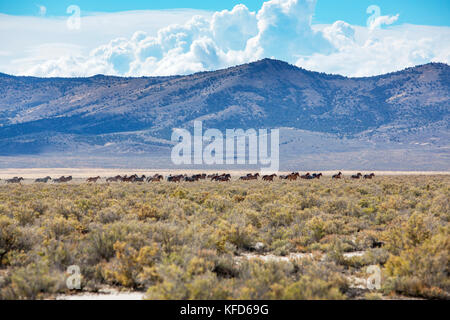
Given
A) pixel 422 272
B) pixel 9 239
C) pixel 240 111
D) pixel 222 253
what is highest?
pixel 240 111

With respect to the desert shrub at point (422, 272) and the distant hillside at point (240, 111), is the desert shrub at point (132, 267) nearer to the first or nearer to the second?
the desert shrub at point (422, 272)

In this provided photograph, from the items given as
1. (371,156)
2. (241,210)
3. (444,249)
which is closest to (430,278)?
(444,249)

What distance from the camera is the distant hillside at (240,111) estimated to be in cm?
12312

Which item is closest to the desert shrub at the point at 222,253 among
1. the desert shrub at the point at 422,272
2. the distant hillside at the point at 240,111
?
the desert shrub at the point at 422,272

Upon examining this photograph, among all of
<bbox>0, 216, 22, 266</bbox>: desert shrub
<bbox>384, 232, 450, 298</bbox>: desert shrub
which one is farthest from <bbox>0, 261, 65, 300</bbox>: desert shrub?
<bbox>384, 232, 450, 298</bbox>: desert shrub

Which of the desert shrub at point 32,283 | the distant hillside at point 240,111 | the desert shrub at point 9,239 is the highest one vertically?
the distant hillside at point 240,111

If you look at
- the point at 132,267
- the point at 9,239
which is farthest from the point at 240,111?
the point at 132,267

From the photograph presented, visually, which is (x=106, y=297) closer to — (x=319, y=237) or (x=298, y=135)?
(x=319, y=237)

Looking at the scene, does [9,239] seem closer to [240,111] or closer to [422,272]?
[422,272]

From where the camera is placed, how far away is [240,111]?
155 metres

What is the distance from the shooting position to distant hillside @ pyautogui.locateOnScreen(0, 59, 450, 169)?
123125 millimetres

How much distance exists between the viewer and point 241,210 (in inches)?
595

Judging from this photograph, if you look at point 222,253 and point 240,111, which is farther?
point 240,111

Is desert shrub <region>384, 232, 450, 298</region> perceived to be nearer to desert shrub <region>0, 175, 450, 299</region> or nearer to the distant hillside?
desert shrub <region>0, 175, 450, 299</region>
